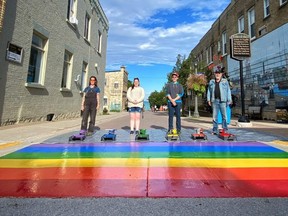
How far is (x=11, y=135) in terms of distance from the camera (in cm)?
661

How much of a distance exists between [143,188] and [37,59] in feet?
32.3

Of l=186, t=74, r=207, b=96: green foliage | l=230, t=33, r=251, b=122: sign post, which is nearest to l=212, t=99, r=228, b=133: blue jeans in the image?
l=230, t=33, r=251, b=122: sign post

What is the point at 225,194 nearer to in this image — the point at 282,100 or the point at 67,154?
the point at 67,154

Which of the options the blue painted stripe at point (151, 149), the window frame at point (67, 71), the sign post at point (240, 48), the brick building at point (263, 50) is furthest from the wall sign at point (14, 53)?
the brick building at point (263, 50)

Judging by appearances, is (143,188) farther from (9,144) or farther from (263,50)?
(263,50)

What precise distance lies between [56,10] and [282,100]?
44.2 ft

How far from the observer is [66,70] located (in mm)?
13719

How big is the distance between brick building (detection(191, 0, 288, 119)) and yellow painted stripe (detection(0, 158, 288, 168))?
1072 centimetres

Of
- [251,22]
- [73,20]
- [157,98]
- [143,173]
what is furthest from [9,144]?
[157,98]

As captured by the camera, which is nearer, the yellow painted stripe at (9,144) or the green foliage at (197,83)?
the yellow painted stripe at (9,144)

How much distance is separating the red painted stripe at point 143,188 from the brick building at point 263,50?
1192 cm

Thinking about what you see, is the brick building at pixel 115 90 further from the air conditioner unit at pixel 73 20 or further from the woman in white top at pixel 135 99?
the woman in white top at pixel 135 99

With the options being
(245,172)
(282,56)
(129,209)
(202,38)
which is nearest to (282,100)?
(282,56)

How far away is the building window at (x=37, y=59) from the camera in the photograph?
32.8 ft
